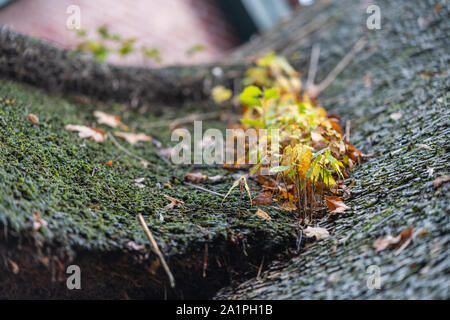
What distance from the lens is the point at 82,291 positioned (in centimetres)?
96

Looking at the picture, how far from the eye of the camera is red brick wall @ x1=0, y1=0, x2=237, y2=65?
3398 millimetres

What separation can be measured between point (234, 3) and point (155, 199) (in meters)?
5.47

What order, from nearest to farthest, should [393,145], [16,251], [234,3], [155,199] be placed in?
1. [16,251]
2. [155,199]
3. [393,145]
4. [234,3]

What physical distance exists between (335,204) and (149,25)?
→ 4164 mm

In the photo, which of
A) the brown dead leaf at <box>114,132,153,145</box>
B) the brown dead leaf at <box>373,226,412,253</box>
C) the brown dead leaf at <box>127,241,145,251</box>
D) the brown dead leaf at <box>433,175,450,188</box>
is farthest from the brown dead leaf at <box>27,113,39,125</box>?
the brown dead leaf at <box>433,175,450,188</box>

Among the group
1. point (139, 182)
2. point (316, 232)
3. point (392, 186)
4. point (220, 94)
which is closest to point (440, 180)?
point (392, 186)

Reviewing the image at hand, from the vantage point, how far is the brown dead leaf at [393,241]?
0.86 m


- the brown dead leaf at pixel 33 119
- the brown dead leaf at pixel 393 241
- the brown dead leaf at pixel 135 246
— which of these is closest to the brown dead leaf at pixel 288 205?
the brown dead leaf at pixel 393 241

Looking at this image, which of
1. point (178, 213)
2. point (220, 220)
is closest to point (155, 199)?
point (178, 213)

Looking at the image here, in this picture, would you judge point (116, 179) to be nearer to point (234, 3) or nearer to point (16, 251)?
point (16, 251)

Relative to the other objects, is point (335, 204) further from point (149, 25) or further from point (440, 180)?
point (149, 25)

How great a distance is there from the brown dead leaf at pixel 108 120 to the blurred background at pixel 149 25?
0.81 meters

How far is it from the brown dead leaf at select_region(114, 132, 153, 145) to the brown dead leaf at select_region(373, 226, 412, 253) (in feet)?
4.59

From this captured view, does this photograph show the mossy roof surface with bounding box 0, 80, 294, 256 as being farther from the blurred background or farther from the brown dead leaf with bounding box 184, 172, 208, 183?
the blurred background
